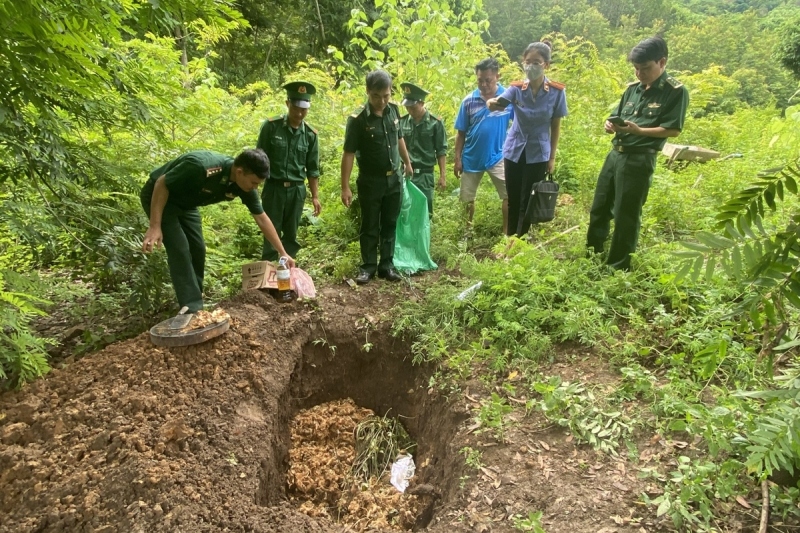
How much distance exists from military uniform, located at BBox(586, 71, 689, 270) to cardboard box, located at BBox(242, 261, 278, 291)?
3.05 meters

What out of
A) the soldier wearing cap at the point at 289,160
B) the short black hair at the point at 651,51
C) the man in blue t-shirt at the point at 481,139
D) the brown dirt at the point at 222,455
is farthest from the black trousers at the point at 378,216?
the short black hair at the point at 651,51

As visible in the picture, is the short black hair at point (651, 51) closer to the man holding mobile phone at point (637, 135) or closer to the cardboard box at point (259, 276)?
the man holding mobile phone at point (637, 135)

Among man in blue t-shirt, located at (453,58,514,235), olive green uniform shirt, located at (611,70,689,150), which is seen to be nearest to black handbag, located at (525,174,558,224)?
man in blue t-shirt, located at (453,58,514,235)

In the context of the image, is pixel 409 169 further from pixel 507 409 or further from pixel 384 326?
pixel 507 409

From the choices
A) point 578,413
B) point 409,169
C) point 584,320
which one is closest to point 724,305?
point 584,320

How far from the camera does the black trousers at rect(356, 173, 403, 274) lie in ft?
14.8

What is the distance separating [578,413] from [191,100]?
12.0ft

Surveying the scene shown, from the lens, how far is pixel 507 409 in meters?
2.98

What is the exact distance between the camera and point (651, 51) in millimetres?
3393

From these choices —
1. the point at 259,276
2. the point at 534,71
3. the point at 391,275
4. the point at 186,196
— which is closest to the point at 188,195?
the point at 186,196

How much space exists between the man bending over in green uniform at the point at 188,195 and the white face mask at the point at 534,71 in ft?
8.94

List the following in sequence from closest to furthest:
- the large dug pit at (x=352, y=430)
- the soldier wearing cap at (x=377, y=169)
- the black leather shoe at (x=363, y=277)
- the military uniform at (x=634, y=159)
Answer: the large dug pit at (x=352, y=430), the military uniform at (x=634, y=159), the soldier wearing cap at (x=377, y=169), the black leather shoe at (x=363, y=277)

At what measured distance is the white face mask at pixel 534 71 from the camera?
4337mm

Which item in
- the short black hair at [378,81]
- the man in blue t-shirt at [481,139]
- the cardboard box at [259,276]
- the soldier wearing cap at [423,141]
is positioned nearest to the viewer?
the short black hair at [378,81]
